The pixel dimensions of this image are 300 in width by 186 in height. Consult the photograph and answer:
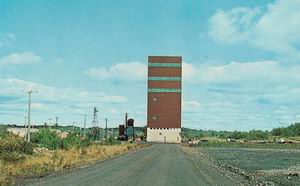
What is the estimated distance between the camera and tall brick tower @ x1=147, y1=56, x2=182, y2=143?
129 metres

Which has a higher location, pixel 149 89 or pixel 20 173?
pixel 149 89

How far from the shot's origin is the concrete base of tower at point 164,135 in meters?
130

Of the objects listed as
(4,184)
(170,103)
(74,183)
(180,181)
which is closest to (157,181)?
(180,181)

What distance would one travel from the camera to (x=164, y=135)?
130500 millimetres

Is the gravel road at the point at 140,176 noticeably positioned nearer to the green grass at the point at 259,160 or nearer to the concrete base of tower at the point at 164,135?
the green grass at the point at 259,160

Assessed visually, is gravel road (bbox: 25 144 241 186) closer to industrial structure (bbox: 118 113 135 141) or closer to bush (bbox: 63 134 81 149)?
bush (bbox: 63 134 81 149)

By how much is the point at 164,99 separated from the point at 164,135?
382 inches

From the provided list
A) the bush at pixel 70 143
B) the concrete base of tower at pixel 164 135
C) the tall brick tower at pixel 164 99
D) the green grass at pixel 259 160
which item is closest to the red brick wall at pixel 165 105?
the tall brick tower at pixel 164 99

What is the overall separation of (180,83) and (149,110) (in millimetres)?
10719

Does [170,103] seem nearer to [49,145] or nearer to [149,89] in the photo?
[149,89]

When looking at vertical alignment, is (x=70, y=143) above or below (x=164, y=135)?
below

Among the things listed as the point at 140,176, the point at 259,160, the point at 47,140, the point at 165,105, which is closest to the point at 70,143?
the point at 47,140

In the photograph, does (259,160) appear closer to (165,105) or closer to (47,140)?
(47,140)

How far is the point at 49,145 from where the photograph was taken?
211 ft
